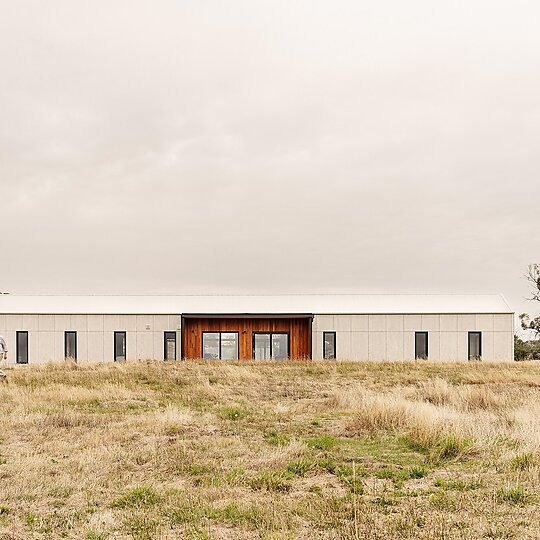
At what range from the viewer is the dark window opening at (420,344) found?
3462cm

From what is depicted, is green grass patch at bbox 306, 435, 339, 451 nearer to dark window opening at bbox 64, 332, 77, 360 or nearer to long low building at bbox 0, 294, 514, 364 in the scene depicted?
long low building at bbox 0, 294, 514, 364

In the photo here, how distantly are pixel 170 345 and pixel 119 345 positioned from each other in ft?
9.34

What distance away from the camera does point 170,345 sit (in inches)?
1374

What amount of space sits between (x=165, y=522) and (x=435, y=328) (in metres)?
30.0

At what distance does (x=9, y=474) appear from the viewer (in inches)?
336

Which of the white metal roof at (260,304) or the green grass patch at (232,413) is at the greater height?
the white metal roof at (260,304)

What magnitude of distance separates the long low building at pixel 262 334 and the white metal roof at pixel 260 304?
198mm

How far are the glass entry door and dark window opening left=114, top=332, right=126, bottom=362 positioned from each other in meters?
7.26

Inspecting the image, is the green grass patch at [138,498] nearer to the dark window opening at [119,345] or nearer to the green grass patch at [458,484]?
the green grass patch at [458,484]

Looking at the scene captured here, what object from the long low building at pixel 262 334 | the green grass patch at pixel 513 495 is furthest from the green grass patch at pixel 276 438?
the long low building at pixel 262 334

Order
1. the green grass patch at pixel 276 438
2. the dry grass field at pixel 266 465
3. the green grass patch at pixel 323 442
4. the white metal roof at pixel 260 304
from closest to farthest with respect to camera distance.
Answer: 1. the dry grass field at pixel 266 465
2. the green grass patch at pixel 323 442
3. the green grass patch at pixel 276 438
4. the white metal roof at pixel 260 304

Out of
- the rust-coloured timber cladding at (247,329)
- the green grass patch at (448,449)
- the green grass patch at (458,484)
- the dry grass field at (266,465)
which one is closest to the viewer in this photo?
the dry grass field at (266,465)

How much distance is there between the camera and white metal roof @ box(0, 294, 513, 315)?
35.1 metres

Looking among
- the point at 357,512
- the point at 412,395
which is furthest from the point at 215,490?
the point at 412,395
